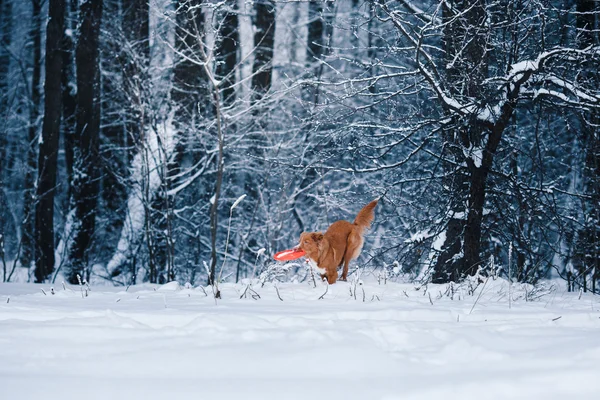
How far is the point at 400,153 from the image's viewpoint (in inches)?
449

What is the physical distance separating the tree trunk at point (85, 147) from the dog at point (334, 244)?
258 inches

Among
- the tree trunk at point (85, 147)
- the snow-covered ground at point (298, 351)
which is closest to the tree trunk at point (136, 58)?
the tree trunk at point (85, 147)

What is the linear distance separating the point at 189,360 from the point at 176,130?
8.76m

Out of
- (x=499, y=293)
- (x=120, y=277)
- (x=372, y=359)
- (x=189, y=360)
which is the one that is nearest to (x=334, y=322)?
(x=372, y=359)

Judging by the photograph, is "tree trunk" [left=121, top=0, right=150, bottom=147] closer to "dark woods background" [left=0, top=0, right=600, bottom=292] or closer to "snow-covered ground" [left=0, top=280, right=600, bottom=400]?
"dark woods background" [left=0, top=0, right=600, bottom=292]

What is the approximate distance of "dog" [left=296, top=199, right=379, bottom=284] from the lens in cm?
546

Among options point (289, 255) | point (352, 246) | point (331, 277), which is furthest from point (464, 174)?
point (289, 255)

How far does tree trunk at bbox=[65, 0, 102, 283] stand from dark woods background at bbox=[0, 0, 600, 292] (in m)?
0.04

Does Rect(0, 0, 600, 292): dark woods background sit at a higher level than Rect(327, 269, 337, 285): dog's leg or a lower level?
higher

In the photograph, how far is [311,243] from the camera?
544cm

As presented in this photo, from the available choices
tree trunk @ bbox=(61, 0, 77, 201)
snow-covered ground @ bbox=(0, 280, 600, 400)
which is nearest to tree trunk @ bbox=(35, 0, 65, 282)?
tree trunk @ bbox=(61, 0, 77, 201)

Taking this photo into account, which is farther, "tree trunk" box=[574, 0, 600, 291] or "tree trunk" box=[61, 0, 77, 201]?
"tree trunk" box=[61, 0, 77, 201]

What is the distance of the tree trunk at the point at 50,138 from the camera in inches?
419

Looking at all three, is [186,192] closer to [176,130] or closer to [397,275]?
[176,130]
